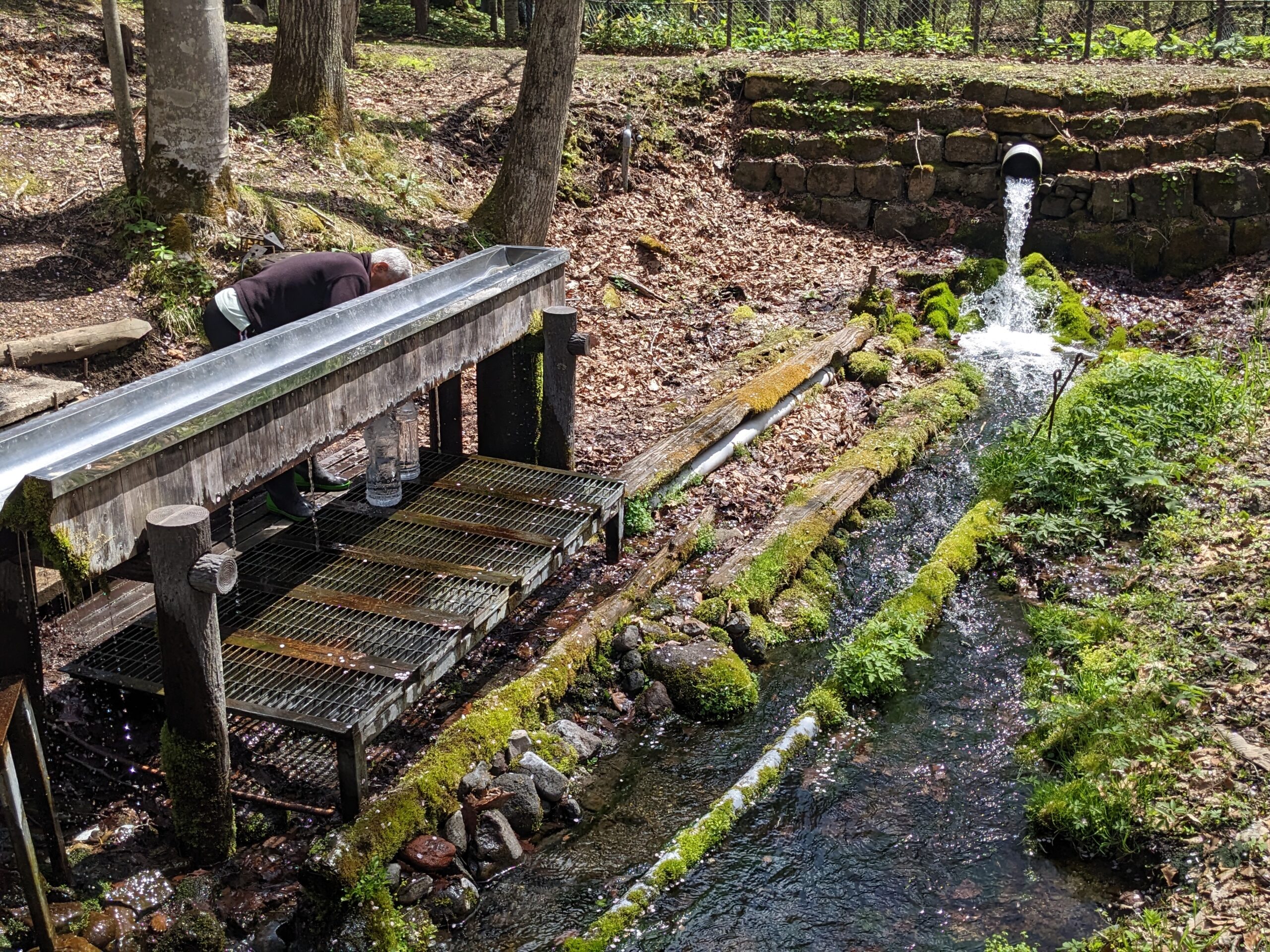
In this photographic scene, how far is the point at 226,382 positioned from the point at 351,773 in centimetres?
222

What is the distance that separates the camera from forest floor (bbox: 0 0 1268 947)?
7.30 m

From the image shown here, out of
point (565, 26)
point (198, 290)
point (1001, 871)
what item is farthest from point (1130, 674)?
point (565, 26)

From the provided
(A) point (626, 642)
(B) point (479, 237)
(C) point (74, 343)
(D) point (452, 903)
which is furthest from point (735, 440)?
(D) point (452, 903)

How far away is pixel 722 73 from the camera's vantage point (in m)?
16.3

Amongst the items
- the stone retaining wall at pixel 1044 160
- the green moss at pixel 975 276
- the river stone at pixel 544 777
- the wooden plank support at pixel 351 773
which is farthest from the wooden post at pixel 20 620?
the stone retaining wall at pixel 1044 160

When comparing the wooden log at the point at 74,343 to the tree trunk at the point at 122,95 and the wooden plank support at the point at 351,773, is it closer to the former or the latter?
the tree trunk at the point at 122,95

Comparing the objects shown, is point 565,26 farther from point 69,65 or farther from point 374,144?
point 69,65

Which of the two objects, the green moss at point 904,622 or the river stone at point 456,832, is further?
the green moss at point 904,622

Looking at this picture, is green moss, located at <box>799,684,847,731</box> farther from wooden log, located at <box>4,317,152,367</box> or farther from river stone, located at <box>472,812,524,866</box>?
wooden log, located at <box>4,317,152,367</box>

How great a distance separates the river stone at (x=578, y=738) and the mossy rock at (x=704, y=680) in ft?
1.91

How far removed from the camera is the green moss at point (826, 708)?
5.86 m

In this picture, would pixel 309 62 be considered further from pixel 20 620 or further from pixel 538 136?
pixel 20 620

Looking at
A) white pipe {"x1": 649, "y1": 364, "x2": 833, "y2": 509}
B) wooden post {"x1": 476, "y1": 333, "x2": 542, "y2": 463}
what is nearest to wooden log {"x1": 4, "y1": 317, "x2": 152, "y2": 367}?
wooden post {"x1": 476, "y1": 333, "x2": 542, "y2": 463}

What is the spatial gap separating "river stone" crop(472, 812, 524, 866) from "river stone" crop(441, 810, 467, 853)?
2.1 inches
